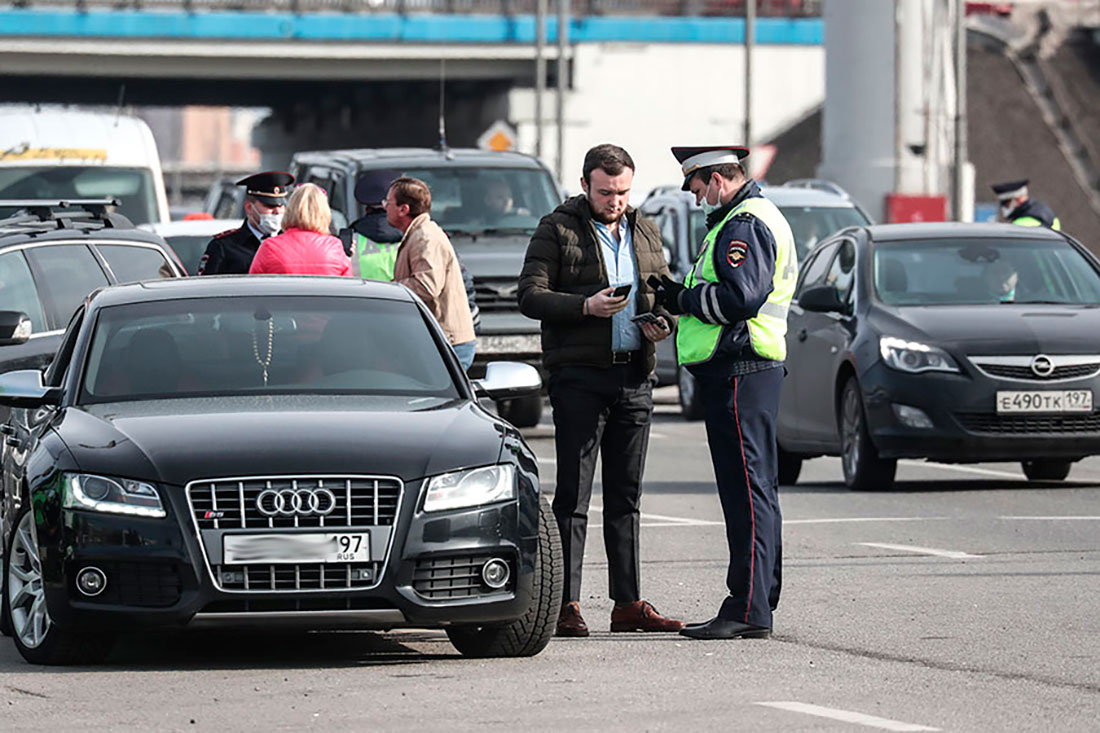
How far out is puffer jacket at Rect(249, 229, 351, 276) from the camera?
41.5ft

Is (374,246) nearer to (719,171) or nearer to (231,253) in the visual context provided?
(231,253)

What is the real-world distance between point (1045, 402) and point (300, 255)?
5.49 m

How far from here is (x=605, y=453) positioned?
10219 millimetres

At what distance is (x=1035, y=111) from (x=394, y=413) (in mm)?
54097

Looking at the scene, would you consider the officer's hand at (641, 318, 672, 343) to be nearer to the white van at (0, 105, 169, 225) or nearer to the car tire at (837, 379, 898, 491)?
the car tire at (837, 379, 898, 491)

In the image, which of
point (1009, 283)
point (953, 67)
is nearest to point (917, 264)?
point (1009, 283)

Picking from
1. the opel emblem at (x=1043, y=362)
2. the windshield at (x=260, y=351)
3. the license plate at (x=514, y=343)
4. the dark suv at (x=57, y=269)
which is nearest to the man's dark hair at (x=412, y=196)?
the dark suv at (x=57, y=269)

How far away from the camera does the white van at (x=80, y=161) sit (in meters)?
24.3

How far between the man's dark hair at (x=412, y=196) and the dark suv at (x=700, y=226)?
11236 mm

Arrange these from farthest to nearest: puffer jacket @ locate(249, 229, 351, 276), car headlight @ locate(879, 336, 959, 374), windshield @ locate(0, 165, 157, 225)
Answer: windshield @ locate(0, 165, 157, 225) → car headlight @ locate(879, 336, 959, 374) → puffer jacket @ locate(249, 229, 351, 276)

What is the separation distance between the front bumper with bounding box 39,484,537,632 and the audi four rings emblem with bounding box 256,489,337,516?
0.09 m

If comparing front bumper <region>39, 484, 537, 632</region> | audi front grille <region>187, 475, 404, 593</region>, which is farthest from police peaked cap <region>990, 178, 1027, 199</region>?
audi front grille <region>187, 475, 404, 593</region>

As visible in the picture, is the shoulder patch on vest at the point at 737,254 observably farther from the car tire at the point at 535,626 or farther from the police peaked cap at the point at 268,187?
the police peaked cap at the point at 268,187

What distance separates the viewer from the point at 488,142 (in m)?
41.4
